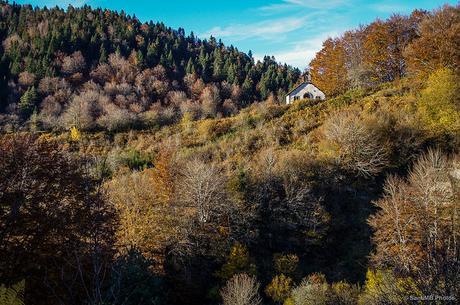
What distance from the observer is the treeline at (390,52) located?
105ft

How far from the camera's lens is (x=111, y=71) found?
75625 millimetres

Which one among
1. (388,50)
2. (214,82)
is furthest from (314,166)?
(214,82)

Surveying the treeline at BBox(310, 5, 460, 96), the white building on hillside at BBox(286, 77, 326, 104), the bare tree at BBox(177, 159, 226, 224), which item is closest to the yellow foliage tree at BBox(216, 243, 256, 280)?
the bare tree at BBox(177, 159, 226, 224)

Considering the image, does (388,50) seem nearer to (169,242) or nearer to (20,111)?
(169,242)

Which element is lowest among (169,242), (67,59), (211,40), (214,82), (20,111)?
(169,242)

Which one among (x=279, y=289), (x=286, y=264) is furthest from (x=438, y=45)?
(x=279, y=289)

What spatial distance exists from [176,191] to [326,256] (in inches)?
375

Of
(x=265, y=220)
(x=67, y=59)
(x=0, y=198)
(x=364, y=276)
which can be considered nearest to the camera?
(x=0, y=198)

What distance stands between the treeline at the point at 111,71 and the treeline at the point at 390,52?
21833 millimetres

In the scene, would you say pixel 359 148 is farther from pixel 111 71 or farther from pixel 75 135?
pixel 111 71

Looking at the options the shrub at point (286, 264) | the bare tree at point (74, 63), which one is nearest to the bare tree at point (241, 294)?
the shrub at point (286, 264)

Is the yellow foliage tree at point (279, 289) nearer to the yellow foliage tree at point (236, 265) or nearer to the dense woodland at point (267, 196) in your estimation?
the dense woodland at point (267, 196)

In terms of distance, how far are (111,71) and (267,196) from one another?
6246cm

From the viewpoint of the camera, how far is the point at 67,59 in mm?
72875
